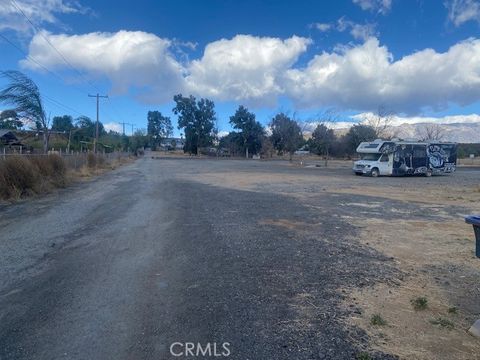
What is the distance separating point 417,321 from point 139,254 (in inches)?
A: 185

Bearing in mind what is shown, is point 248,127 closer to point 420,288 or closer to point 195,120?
point 195,120

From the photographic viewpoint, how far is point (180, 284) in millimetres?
5453

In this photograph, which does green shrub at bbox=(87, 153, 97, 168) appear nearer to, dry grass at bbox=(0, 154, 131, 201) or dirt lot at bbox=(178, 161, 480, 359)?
dry grass at bbox=(0, 154, 131, 201)

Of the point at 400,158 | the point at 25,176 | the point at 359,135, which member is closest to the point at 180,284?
the point at 25,176

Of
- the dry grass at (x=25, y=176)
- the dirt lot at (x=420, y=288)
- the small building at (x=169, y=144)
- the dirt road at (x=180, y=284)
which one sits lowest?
the dirt road at (x=180, y=284)

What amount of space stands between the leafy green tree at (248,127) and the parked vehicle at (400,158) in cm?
5483

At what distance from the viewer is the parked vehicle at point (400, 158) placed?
107 ft

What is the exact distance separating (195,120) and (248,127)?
1738cm

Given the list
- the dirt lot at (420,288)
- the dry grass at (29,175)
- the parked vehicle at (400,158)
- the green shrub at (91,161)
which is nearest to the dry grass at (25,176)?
the dry grass at (29,175)

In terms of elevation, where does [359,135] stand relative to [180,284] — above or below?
above

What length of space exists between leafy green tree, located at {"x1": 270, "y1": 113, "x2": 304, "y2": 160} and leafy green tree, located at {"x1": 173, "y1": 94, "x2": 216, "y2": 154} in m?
19.0

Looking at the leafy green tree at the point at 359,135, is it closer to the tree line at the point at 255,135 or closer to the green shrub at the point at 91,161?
the tree line at the point at 255,135

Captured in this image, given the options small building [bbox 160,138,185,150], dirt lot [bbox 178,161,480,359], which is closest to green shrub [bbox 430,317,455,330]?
dirt lot [bbox 178,161,480,359]

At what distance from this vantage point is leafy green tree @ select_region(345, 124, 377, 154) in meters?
66.6
